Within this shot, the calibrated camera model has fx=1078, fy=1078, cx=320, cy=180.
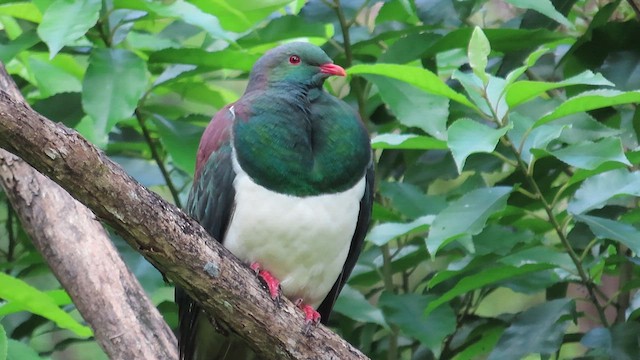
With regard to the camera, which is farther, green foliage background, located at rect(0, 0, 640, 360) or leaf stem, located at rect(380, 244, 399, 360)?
leaf stem, located at rect(380, 244, 399, 360)

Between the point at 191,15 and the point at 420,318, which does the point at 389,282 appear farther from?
the point at 191,15

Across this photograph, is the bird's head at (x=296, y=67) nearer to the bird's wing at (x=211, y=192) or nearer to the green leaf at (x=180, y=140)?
the bird's wing at (x=211, y=192)

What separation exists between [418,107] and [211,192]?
55cm

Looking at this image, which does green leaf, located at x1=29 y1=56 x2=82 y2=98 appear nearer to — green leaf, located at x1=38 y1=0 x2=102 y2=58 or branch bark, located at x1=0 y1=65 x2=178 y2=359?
branch bark, located at x1=0 y1=65 x2=178 y2=359

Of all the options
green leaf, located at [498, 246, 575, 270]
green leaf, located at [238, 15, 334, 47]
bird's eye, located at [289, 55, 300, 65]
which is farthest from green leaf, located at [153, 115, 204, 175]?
green leaf, located at [498, 246, 575, 270]

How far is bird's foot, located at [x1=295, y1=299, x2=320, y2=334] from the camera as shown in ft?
7.42

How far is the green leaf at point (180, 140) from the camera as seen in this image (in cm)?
285

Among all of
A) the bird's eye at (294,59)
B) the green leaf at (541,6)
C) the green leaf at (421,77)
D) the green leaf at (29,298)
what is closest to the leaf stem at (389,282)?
the bird's eye at (294,59)

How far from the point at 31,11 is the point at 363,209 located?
1118mm

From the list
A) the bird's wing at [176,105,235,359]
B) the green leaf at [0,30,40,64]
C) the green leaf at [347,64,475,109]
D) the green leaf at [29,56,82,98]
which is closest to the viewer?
the green leaf at [347,64,475,109]

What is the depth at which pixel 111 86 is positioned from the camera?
2.63m

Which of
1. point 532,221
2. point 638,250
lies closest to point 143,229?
point 638,250

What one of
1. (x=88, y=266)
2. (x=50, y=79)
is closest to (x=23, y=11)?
(x=50, y=79)

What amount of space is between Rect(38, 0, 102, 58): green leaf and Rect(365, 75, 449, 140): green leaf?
72cm
